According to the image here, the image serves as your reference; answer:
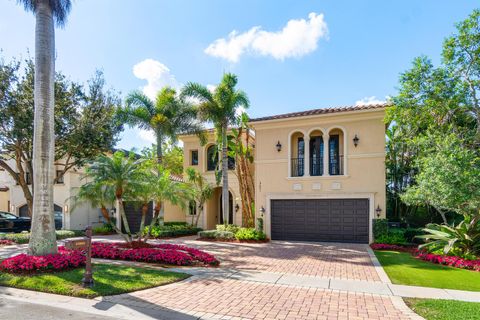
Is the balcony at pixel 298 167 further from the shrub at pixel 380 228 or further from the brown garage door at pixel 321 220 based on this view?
the shrub at pixel 380 228

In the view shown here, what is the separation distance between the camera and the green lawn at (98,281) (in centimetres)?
686

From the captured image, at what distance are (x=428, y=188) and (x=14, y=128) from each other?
18.3m

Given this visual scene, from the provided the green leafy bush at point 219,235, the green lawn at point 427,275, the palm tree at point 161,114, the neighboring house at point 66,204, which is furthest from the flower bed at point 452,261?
the neighboring house at point 66,204

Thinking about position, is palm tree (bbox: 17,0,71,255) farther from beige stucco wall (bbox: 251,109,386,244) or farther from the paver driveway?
beige stucco wall (bbox: 251,109,386,244)

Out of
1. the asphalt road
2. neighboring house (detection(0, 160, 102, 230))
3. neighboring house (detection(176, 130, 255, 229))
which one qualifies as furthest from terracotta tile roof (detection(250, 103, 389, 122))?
the asphalt road

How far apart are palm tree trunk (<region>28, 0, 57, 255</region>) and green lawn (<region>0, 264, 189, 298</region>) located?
1.28m

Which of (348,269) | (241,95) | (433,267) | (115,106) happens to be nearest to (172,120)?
(115,106)

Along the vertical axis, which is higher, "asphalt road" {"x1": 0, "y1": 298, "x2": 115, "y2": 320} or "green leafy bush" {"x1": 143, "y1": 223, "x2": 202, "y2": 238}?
"asphalt road" {"x1": 0, "y1": 298, "x2": 115, "y2": 320}

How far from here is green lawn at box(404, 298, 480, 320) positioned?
561cm

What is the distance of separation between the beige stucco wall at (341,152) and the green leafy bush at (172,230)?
5.34 meters

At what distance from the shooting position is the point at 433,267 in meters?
10.1

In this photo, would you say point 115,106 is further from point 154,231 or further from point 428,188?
point 428,188

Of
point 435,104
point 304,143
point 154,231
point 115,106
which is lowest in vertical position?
point 154,231

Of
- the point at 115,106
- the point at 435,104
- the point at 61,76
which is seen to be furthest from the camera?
the point at 115,106
